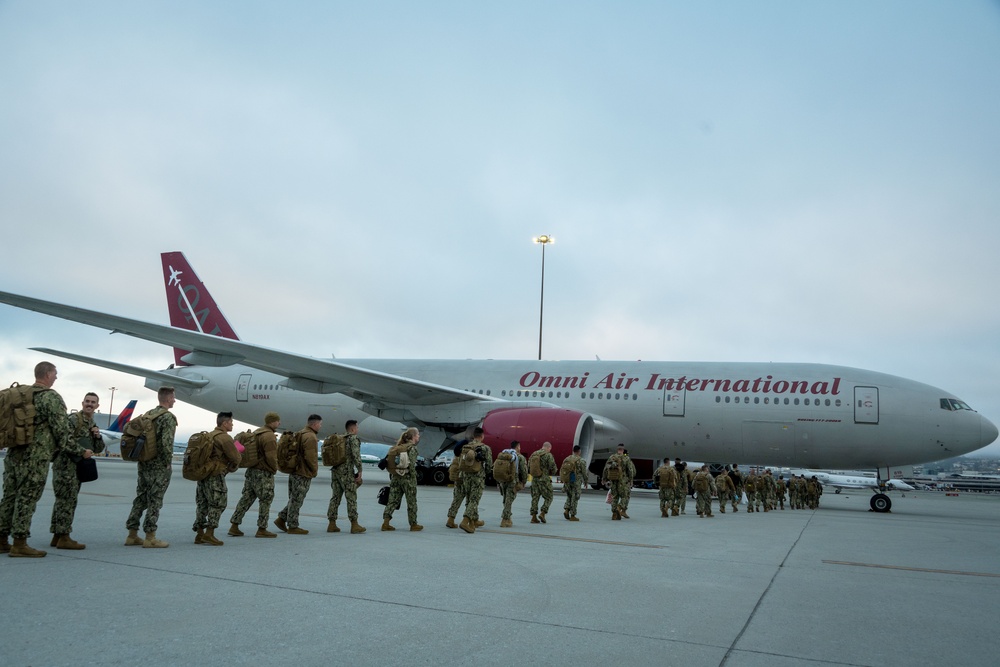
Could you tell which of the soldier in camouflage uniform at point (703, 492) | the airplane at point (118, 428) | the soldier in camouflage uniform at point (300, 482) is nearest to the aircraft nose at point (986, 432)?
the soldier in camouflage uniform at point (703, 492)

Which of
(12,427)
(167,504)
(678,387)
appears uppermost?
(678,387)

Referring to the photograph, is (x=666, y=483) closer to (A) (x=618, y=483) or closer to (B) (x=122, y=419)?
(A) (x=618, y=483)

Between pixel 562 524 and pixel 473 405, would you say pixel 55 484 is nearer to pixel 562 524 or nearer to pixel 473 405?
pixel 562 524

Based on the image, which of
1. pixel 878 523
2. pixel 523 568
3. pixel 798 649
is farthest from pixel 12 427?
pixel 878 523

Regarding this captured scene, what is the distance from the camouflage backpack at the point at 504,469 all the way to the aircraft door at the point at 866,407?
34.1 feet

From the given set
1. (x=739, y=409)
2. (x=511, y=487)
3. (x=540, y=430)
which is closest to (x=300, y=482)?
(x=511, y=487)

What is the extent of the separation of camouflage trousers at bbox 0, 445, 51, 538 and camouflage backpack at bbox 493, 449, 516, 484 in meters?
5.30

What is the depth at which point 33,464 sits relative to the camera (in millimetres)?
5305

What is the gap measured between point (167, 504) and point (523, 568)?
6.76m

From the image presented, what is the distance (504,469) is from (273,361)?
8.22 metres

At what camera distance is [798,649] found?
3.45 meters

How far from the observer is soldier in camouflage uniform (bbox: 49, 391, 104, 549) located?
5.68m

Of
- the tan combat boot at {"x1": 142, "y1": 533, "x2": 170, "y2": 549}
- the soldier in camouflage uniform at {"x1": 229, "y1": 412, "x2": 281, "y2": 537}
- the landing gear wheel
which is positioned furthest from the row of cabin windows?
the tan combat boot at {"x1": 142, "y1": 533, "x2": 170, "y2": 549}

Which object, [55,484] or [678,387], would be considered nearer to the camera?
[55,484]
